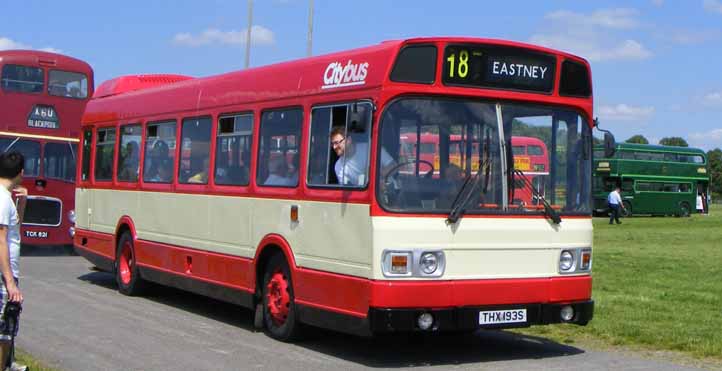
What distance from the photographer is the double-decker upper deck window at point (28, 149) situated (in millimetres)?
24016

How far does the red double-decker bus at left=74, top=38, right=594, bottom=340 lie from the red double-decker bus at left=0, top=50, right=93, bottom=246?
40.8 feet

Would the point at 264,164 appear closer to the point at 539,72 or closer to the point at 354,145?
the point at 354,145

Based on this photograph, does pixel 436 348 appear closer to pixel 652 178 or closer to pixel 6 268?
pixel 6 268

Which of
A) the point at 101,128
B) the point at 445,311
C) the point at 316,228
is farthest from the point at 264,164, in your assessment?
the point at 101,128

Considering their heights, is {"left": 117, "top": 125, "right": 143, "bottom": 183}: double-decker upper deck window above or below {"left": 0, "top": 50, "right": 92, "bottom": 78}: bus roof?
below

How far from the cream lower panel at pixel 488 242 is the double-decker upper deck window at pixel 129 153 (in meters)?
7.01

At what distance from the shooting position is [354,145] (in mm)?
10219

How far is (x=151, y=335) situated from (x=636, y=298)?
7160 millimetres

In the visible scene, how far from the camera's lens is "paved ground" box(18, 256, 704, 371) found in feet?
32.9

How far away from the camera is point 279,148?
1172 cm

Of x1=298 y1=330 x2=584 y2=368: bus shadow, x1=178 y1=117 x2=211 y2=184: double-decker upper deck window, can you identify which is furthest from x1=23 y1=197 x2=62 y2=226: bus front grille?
x1=298 y1=330 x2=584 y2=368: bus shadow

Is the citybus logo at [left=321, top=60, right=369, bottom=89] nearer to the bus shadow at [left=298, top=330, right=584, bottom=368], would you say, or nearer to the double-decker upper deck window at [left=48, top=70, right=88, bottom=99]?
the bus shadow at [left=298, top=330, right=584, bottom=368]

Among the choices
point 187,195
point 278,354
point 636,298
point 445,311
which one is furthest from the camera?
point 636,298

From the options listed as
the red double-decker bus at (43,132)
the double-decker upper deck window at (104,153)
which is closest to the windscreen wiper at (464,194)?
the double-decker upper deck window at (104,153)
